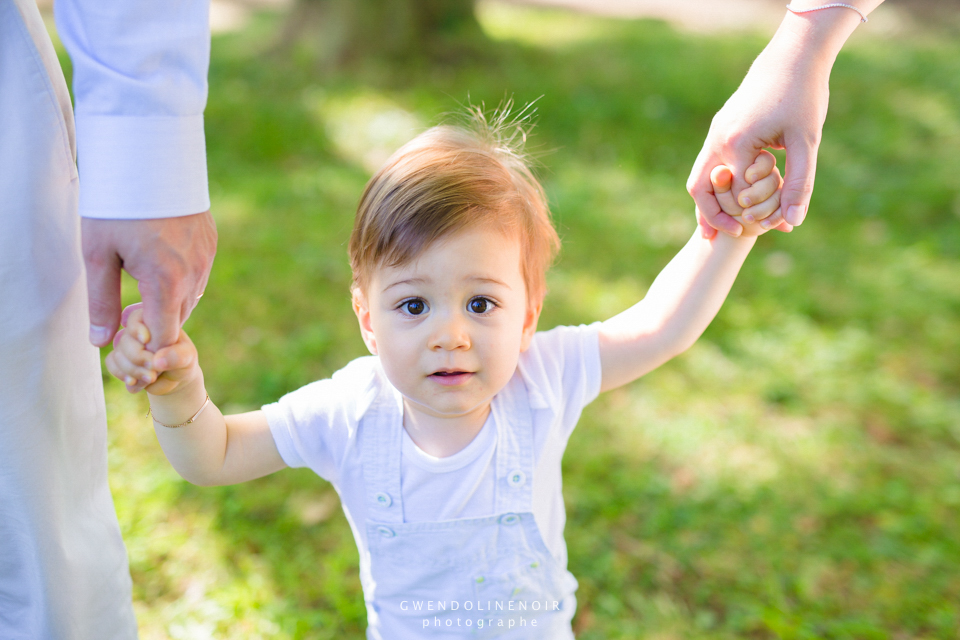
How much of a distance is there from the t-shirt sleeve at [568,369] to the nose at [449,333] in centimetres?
25

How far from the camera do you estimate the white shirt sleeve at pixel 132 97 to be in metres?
1.22

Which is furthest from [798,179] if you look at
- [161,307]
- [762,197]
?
[161,307]

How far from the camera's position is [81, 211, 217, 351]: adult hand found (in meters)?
1.22

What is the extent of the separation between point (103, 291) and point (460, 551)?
2.59 feet

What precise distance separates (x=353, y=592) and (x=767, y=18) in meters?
8.94

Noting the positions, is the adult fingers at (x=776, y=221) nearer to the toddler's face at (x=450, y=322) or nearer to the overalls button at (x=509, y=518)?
the toddler's face at (x=450, y=322)

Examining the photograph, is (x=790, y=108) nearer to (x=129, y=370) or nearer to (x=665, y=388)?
(x=129, y=370)

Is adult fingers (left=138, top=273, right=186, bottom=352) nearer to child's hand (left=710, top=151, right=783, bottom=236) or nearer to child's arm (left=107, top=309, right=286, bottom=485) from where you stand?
child's arm (left=107, top=309, right=286, bottom=485)

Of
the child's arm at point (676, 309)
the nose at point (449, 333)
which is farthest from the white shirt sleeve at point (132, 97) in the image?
the child's arm at point (676, 309)

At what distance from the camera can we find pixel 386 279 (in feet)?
4.72

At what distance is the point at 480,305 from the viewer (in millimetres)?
1437

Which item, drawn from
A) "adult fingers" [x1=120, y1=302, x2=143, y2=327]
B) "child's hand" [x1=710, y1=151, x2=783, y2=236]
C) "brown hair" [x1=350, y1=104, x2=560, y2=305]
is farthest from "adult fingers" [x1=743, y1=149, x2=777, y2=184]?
"adult fingers" [x1=120, y1=302, x2=143, y2=327]

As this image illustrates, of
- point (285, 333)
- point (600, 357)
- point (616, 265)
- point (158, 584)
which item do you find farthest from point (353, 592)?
point (616, 265)

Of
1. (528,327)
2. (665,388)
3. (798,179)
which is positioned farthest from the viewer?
(665,388)
